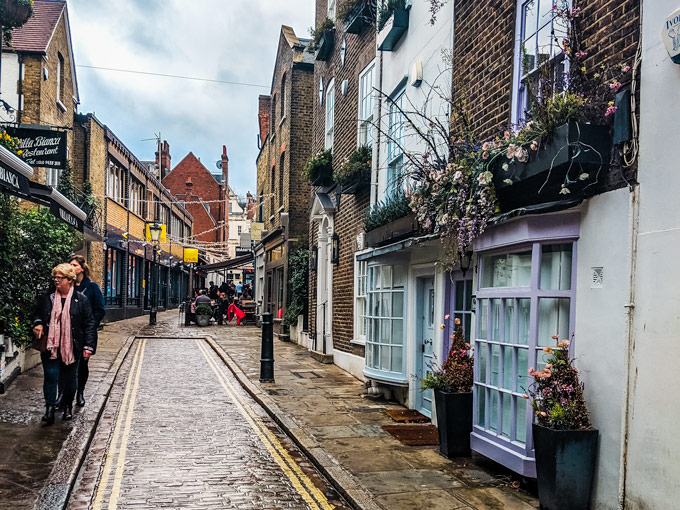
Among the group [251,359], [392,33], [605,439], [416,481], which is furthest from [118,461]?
[251,359]

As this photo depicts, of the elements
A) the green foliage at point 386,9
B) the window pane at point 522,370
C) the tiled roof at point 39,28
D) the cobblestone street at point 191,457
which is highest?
the tiled roof at point 39,28

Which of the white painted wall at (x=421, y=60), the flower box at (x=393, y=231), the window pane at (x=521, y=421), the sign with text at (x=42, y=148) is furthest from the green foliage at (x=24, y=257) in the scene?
the window pane at (x=521, y=421)

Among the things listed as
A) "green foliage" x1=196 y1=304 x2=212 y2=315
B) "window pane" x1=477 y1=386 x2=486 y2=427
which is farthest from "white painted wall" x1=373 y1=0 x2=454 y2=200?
"green foliage" x1=196 y1=304 x2=212 y2=315

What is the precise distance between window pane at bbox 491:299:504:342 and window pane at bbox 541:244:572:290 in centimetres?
67

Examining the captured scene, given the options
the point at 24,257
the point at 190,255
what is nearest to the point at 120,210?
the point at 190,255

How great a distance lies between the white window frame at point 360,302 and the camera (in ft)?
40.3

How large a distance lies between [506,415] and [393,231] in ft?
11.5

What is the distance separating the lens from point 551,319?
18.9 feet

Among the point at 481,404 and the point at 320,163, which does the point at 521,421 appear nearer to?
→ the point at 481,404

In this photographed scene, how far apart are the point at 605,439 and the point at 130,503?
3799mm

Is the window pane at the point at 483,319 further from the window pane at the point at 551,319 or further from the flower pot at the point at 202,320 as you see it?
the flower pot at the point at 202,320

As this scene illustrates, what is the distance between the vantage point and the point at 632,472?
4.71 metres

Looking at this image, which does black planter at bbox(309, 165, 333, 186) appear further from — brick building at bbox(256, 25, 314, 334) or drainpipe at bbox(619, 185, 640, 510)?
drainpipe at bbox(619, 185, 640, 510)

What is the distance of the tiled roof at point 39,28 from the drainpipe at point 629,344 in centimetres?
1790
